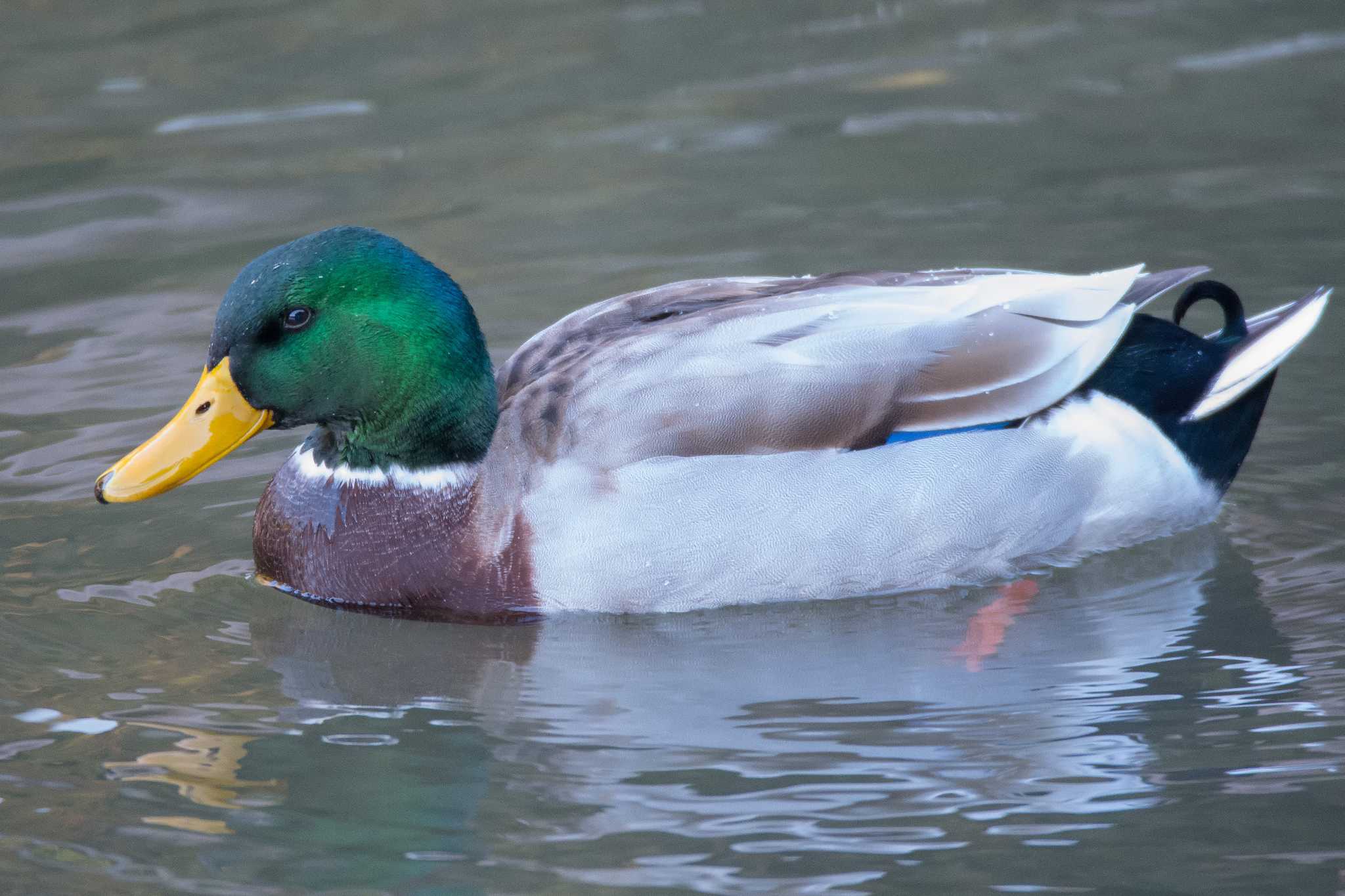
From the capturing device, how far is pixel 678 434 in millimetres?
4695

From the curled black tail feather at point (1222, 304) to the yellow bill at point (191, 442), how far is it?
2.56m

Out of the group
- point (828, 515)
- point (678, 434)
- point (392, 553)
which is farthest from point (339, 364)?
point (828, 515)

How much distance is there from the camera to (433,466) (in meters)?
4.94

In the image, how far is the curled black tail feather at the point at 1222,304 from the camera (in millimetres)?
5184

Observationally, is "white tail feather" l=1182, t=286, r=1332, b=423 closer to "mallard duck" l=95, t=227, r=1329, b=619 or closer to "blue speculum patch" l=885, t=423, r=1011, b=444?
"mallard duck" l=95, t=227, r=1329, b=619

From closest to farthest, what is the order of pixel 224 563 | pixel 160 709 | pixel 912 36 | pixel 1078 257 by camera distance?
1. pixel 160 709
2. pixel 224 563
3. pixel 1078 257
4. pixel 912 36

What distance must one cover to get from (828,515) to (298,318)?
1450 millimetres

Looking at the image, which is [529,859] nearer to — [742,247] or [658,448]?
[658,448]

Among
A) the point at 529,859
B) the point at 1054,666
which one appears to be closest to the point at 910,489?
the point at 1054,666

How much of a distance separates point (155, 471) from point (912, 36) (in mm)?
6038

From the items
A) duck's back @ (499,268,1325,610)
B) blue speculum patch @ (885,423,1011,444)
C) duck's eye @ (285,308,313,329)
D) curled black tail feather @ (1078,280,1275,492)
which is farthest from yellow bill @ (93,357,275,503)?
curled black tail feather @ (1078,280,1275,492)

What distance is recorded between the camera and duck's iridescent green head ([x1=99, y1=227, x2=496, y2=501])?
4.66 m

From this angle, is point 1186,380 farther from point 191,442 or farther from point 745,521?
point 191,442

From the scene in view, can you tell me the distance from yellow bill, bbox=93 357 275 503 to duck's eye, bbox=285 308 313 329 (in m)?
0.19
